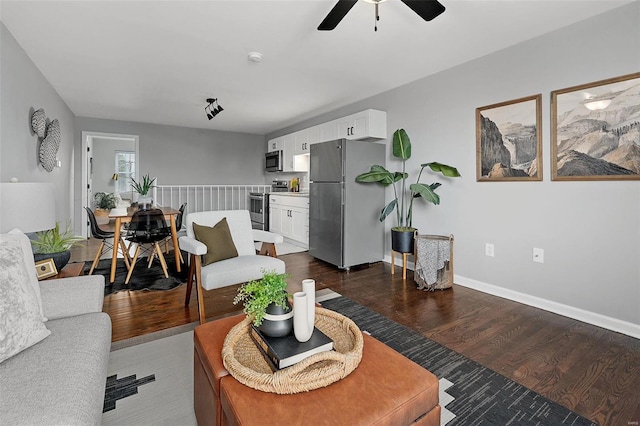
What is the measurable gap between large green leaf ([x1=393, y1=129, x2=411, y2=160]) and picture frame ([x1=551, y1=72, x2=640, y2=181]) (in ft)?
4.73

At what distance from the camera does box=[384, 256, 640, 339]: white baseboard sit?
7.73 ft

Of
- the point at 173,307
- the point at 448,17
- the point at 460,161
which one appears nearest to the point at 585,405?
the point at 460,161

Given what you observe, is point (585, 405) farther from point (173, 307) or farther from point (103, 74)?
point (103, 74)

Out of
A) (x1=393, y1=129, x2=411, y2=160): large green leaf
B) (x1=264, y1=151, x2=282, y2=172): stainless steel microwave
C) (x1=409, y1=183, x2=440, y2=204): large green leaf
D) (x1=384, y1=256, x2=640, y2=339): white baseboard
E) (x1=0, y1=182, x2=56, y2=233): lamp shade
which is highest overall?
(x1=264, y1=151, x2=282, y2=172): stainless steel microwave

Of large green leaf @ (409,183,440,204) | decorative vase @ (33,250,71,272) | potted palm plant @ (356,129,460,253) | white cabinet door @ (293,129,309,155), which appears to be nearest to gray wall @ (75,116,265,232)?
white cabinet door @ (293,129,309,155)

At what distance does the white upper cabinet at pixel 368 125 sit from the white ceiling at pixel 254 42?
33 cm

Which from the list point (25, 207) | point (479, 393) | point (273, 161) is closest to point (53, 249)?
point (25, 207)

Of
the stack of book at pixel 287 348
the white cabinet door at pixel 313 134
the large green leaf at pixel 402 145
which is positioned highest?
the white cabinet door at pixel 313 134

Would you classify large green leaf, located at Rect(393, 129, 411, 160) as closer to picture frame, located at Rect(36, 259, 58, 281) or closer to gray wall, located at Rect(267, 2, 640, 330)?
gray wall, located at Rect(267, 2, 640, 330)

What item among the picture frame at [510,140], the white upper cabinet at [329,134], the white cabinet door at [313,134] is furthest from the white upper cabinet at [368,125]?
the picture frame at [510,140]

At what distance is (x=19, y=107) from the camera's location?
2877 millimetres

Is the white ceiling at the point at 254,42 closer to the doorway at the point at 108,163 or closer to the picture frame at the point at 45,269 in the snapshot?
the picture frame at the point at 45,269

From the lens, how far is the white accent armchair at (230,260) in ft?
7.66

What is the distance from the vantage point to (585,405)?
1.58 metres
